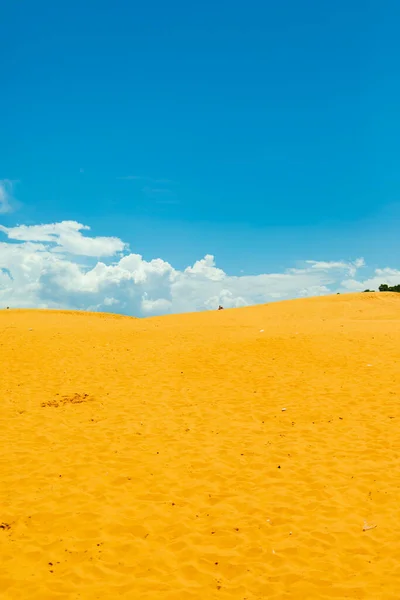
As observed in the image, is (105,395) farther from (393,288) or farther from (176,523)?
(393,288)

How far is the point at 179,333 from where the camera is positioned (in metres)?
25.5

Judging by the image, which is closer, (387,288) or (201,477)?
(201,477)

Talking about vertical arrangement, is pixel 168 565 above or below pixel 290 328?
below

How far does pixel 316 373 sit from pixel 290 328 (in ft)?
34.1

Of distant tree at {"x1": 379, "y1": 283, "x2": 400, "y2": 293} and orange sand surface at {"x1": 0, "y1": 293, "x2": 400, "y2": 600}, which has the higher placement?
distant tree at {"x1": 379, "y1": 283, "x2": 400, "y2": 293}

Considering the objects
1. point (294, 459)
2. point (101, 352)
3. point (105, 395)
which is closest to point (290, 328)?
point (101, 352)

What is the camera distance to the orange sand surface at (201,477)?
592cm

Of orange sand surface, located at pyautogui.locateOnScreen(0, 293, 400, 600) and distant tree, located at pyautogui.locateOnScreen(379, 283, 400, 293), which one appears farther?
distant tree, located at pyautogui.locateOnScreen(379, 283, 400, 293)

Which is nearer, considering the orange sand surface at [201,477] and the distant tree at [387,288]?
the orange sand surface at [201,477]

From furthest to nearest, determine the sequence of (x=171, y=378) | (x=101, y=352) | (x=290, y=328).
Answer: (x=290, y=328) < (x=101, y=352) < (x=171, y=378)

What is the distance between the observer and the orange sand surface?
5.92 m

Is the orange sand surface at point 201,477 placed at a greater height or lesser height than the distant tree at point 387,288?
lesser

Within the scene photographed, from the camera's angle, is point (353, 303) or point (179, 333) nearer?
point (179, 333)

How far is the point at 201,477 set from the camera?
8781 mm
